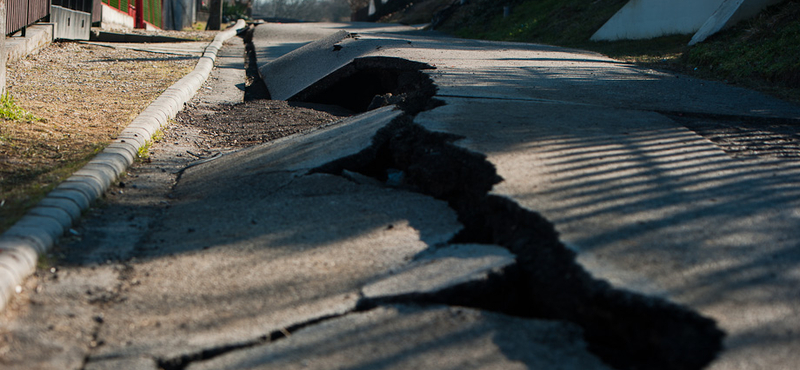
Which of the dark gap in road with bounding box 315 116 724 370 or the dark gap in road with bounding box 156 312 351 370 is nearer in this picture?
the dark gap in road with bounding box 315 116 724 370

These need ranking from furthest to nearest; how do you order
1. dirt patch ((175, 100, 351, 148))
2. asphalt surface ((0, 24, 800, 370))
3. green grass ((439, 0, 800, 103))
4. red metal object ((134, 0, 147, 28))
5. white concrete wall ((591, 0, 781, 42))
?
red metal object ((134, 0, 147, 28)) < white concrete wall ((591, 0, 781, 42)) < green grass ((439, 0, 800, 103)) < dirt patch ((175, 100, 351, 148)) < asphalt surface ((0, 24, 800, 370))

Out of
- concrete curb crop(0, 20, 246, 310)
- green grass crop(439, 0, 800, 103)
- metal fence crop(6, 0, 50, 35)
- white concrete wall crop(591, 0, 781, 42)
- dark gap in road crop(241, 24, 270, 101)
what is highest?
white concrete wall crop(591, 0, 781, 42)

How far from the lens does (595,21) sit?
1270 cm

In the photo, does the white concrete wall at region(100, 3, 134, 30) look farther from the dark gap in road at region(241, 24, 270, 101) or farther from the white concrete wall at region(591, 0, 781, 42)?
the white concrete wall at region(591, 0, 781, 42)

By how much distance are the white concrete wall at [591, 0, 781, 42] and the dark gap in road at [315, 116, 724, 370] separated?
6943 millimetres

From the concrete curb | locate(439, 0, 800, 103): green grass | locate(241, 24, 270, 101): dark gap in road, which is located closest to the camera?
the concrete curb

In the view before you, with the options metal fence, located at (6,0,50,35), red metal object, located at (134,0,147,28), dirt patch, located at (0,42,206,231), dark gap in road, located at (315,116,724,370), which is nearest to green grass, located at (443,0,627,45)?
dirt patch, located at (0,42,206,231)

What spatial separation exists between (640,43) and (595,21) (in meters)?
2.37

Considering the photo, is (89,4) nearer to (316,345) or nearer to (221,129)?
(221,129)

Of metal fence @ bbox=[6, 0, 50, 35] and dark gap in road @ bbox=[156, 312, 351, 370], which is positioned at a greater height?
metal fence @ bbox=[6, 0, 50, 35]

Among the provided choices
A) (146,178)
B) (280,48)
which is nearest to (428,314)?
(146,178)

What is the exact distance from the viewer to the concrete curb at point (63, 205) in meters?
2.33

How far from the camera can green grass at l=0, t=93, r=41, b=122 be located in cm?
473

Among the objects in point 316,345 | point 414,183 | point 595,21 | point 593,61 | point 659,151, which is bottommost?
point 316,345
